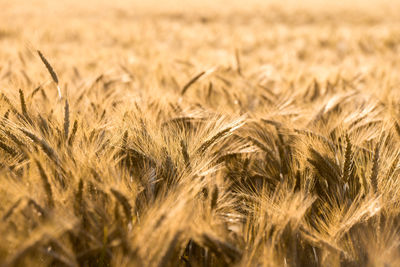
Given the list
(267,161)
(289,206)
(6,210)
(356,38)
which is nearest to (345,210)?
(289,206)

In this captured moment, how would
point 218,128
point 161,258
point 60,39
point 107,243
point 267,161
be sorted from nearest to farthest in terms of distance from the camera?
point 161,258
point 107,243
point 218,128
point 267,161
point 60,39

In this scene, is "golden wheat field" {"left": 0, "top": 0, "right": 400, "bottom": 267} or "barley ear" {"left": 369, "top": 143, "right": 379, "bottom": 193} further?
"barley ear" {"left": 369, "top": 143, "right": 379, "bottom": 193}

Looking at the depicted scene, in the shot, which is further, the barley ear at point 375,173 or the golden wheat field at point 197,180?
the barley ear at point 375,173

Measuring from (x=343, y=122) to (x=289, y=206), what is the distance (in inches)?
21.6

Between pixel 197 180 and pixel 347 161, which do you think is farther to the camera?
pixel 347 161

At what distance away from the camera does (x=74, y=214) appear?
31.5 inches

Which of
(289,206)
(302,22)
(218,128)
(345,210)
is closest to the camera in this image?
(289,206)

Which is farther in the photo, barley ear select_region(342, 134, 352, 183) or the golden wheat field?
barley ear select_region(342, 134, 352, 183)

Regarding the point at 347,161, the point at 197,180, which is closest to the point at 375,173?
the point at 347,161

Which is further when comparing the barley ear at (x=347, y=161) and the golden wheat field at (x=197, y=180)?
the barley ear at (x=347, y=161)

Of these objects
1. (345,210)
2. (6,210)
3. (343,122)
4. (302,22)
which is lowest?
(302,22)

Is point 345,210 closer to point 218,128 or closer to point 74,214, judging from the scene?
point 218,128

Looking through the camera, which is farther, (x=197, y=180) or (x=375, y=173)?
(x=375, y=173)

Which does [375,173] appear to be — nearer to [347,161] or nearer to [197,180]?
[347,161]
